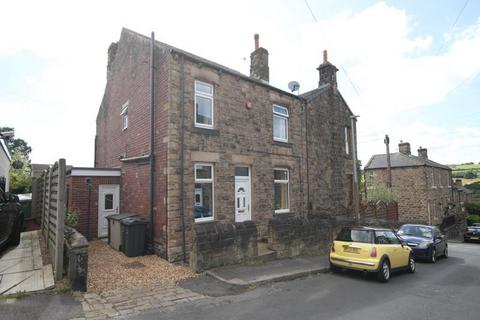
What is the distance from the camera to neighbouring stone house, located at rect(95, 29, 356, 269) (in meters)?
9.08

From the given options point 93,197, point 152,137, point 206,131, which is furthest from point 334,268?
point 93,197

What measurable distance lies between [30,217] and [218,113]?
12763 millimetres

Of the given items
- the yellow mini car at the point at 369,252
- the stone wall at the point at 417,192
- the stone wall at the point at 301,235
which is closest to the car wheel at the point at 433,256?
the stone wall at the point at 301,235

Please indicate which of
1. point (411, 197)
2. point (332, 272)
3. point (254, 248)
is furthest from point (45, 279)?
point (411, 197)

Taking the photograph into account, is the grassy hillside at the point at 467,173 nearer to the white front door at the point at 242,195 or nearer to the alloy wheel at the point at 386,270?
the alloy wheel at the point at 386,270

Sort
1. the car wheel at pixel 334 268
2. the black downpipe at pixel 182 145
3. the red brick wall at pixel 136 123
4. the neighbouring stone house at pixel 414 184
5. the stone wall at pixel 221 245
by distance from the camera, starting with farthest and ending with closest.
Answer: the neighbouring stone house at pixel 414 184 → the red brick wall at pixel 136 123 → the black downpipe at pixel 182 145 → the car wheel at pixel 334 268 → the stone wall at pixel 221 245

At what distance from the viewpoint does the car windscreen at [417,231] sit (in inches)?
529

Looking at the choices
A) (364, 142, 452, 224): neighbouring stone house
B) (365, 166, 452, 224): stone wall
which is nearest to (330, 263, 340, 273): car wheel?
(364, 142, 452, 224): neighbouring stone house

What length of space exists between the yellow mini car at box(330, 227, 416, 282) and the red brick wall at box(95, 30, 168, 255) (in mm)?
5468

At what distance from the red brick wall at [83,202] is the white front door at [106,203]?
17cm

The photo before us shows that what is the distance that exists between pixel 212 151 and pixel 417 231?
1088 cm

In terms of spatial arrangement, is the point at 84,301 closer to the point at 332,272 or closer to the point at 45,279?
the point at 45,279

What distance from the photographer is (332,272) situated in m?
9.01

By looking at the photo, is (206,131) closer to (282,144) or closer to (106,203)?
(282,144)
